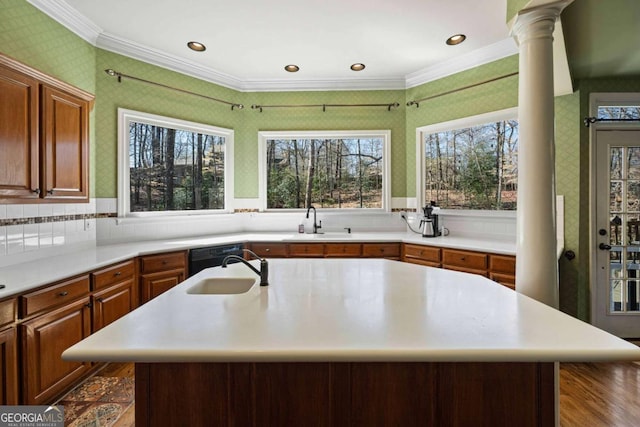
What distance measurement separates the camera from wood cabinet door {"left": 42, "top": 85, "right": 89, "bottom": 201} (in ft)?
7.43

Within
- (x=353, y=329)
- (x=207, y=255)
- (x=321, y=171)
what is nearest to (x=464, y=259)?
(x=321, y=171)

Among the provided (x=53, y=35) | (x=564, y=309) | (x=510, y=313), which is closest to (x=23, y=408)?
(x=510, y=313)

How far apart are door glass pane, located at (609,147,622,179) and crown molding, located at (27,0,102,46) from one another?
5018 millimetres

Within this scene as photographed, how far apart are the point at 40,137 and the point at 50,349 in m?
1.39

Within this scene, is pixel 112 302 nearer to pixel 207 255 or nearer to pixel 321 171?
pixel 207 255

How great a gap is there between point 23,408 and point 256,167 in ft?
10.6

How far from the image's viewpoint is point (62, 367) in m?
2.16

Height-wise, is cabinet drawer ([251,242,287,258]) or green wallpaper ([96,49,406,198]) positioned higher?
green wallpaper ([96,49,406,198])

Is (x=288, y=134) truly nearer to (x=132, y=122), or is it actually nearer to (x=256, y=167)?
(x=256, y=167)

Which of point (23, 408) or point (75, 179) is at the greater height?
point (75, 179)

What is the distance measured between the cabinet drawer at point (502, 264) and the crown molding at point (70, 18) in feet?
13.8

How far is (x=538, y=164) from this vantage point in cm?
165

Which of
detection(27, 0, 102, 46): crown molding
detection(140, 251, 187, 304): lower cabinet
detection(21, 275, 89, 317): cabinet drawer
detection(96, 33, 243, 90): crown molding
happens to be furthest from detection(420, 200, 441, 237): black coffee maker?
detection(27, 0, 102, 46): crown molding

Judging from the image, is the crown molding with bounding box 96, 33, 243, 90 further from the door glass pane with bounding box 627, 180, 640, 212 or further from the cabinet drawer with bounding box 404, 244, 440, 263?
the door glass pane with bounding box 627, 180, 640, 212
